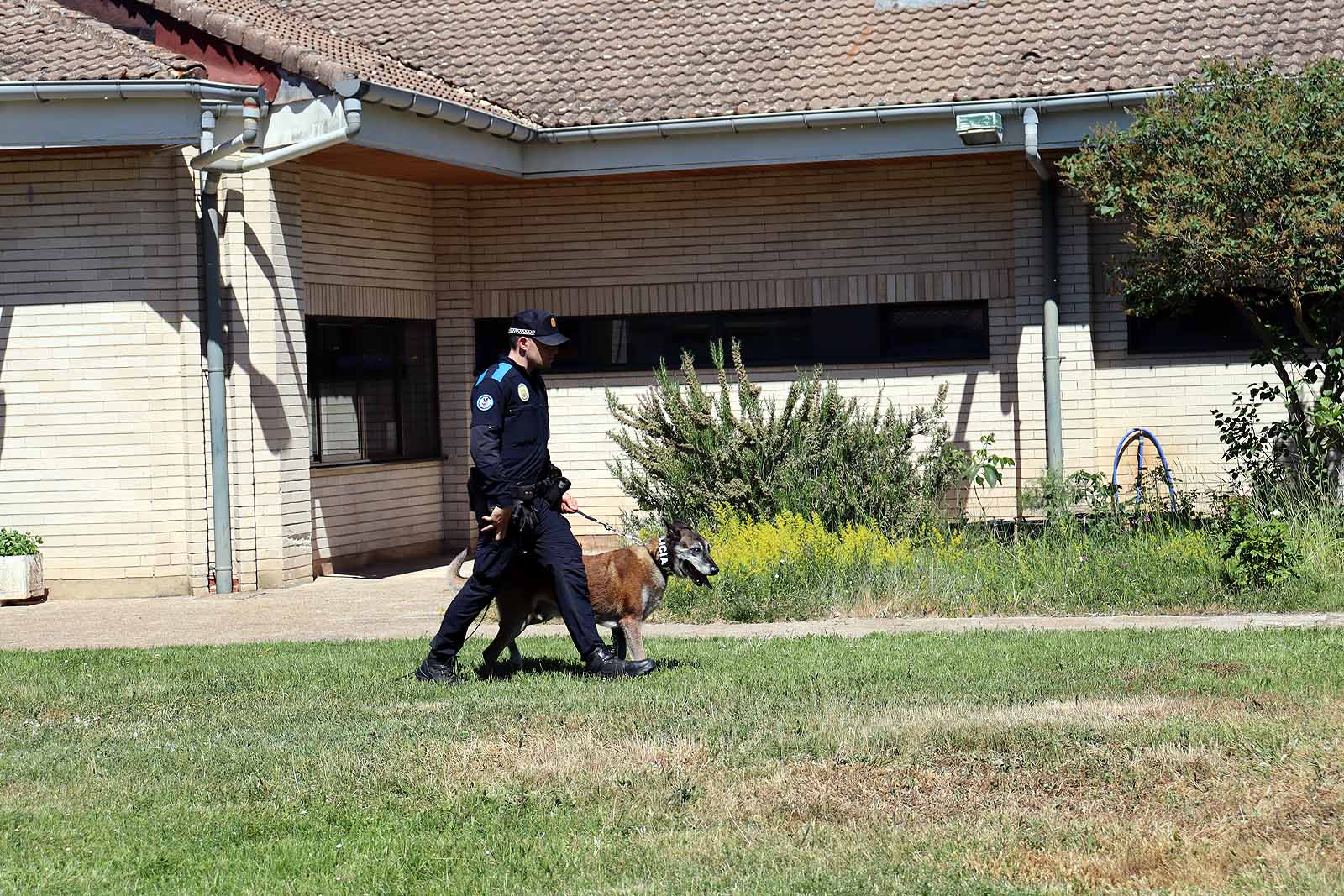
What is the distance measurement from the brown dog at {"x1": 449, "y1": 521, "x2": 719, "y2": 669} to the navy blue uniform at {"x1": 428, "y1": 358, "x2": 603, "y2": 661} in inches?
4.6

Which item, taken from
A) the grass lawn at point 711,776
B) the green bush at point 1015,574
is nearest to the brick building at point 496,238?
the green bush at point 1015,574

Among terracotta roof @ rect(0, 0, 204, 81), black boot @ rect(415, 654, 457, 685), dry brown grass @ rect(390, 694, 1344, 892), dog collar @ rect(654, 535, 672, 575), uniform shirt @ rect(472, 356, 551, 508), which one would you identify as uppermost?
terracotta roof @ rect(0, 0, 204, 81)

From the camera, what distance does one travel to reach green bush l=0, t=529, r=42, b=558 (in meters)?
13.0

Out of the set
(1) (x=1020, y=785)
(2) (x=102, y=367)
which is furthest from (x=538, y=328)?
(2) (x=102, y=367)

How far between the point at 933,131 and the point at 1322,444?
4263mm

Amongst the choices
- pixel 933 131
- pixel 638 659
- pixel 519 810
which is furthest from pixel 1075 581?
pixel 519 810

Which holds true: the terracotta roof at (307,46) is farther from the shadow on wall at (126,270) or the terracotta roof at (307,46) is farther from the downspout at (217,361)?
the shadow on wall at (126,270)

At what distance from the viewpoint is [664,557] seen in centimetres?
856

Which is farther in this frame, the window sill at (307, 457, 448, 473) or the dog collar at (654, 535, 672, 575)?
the window sill at (307, 457, 448, 473)

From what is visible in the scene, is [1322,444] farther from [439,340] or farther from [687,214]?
[439,340]

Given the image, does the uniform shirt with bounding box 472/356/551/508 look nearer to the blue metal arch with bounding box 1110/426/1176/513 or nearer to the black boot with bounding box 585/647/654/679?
the black boot with bounding box 585/647/654/679

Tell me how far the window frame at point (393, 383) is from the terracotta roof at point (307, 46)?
84.5 inches

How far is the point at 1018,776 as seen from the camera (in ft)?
20.8

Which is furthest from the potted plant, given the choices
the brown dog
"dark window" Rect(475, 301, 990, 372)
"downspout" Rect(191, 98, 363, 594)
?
the brown dog
